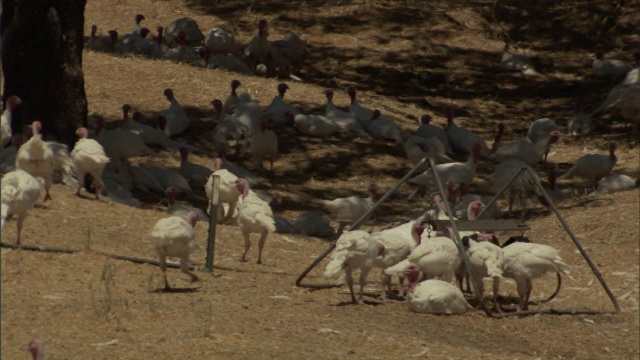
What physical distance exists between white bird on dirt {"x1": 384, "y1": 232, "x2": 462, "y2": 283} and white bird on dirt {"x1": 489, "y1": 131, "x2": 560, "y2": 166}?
23.3ft

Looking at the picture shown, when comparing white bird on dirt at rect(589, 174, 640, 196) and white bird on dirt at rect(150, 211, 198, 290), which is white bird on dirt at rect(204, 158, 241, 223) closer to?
white bird on dirt at rect(150, 211, 198, 290)

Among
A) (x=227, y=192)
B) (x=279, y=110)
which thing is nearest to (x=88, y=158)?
(x=227, y=192)

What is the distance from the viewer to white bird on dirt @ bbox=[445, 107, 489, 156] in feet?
55.3

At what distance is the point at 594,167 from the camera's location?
1499 centimetres

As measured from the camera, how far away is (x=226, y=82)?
1878cm

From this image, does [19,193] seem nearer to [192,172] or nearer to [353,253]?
[353,253]

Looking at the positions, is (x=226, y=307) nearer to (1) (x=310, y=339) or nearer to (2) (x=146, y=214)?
(1) (x=310, y=339)

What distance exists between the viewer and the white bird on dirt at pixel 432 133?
16.5 meters

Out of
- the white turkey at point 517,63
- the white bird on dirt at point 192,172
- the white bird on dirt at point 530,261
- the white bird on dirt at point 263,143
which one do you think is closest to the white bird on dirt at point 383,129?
the white bird on dirt at point 263,143

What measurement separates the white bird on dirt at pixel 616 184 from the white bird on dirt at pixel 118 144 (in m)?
5.60

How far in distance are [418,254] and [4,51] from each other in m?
6.20

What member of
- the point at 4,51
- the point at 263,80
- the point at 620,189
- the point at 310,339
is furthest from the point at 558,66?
the point at 310,339

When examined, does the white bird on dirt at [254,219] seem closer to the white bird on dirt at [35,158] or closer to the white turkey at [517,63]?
the white bird on dirt at [35,158]

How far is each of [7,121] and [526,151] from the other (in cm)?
708
